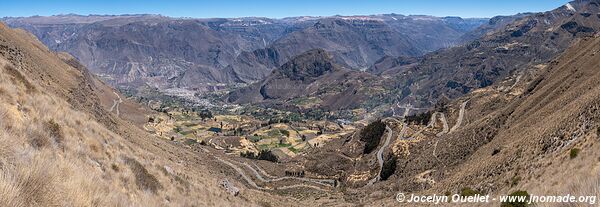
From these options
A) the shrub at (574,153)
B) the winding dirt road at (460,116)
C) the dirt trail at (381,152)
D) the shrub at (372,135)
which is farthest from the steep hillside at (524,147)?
the shrub at (372,135)

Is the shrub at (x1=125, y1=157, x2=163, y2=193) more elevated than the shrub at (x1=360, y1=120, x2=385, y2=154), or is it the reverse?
the shrub at (x1=125, y1=157, x2=163, y2=193)

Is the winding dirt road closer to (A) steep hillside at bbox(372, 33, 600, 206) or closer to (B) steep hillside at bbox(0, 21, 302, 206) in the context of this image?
(A) steep hillside at bbox(372, 33, 600, 206)

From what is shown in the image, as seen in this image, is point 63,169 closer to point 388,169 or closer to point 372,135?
point 388,169

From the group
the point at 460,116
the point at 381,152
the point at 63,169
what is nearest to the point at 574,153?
the point at 63,169

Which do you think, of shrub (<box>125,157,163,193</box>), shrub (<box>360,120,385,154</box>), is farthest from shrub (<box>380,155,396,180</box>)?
shrub (<box>125,157,163,193</box>)

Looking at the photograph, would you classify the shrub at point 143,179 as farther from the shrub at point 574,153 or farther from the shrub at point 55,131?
the shrub at point 574,153
